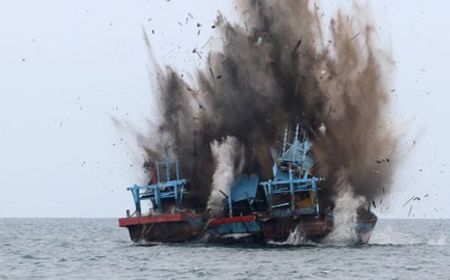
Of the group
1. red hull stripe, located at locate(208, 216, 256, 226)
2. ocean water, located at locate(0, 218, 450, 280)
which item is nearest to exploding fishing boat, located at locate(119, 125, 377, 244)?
red hull stripe, located at locate(208, 216, 256, 226)

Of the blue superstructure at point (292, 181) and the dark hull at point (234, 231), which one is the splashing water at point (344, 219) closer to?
the blue superstructure at point (292, 181)

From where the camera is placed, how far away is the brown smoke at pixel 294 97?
2763 inches

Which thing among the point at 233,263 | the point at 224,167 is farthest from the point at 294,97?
the point at 233,263

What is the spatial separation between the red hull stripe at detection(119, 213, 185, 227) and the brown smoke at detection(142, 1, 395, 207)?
4.18m

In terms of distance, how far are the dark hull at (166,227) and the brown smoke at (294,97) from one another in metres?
3.87

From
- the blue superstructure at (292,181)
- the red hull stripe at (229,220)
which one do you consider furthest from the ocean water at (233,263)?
the blue superstructure at (292,181)

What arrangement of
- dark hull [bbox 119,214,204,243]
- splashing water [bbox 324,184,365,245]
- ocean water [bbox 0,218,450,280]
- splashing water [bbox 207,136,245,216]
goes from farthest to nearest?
splashing water [bbox 207,136,245,216], dark hull [bbox 119,214,204,243], splashing water [bbox 324,184,365,245], ocean water [bbox 0,218,450,280]

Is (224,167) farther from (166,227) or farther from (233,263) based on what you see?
(233,263)

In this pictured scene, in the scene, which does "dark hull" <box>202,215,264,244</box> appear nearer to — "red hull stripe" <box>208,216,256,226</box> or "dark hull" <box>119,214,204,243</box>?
"red hull stripe" <box>208,216,256,226</box>

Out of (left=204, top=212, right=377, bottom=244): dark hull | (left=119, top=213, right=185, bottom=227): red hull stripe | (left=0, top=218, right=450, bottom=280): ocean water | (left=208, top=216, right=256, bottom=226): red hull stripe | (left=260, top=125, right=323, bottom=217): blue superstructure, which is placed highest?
(left=260, top=125, right=323, bottom=217): blue superstructure

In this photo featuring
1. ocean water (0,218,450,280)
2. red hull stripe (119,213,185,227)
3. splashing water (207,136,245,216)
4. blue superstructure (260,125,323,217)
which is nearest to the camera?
ocean water (0,218,450,280)

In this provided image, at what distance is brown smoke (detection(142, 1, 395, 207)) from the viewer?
230 ft

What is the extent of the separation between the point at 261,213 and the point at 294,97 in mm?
7681

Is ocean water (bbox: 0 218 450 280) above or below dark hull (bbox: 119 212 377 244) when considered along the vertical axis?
below
